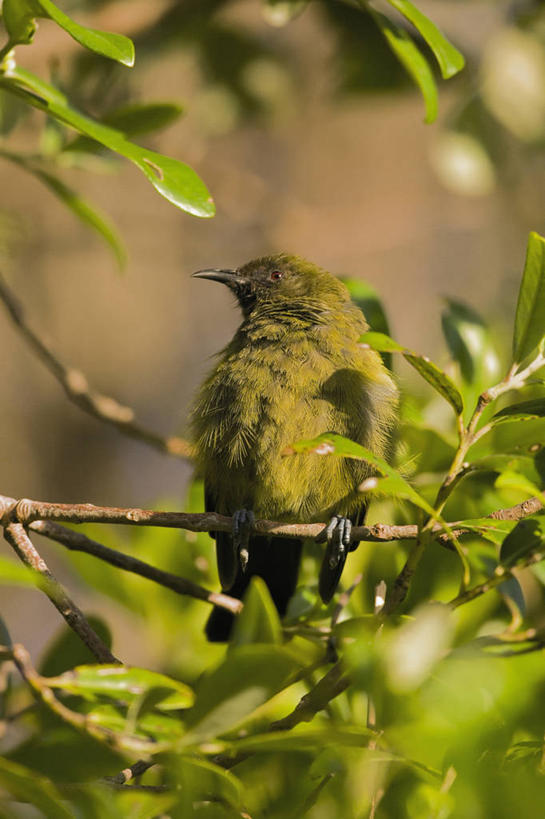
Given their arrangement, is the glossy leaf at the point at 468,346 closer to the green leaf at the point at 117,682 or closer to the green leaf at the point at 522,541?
the green leaf at the point at 522,541

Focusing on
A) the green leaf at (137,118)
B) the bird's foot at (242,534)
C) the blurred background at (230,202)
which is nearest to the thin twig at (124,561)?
the bird's foot at (242,534)

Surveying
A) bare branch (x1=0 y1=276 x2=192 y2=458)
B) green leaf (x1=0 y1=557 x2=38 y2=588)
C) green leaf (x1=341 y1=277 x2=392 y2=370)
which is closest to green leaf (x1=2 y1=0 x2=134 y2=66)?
green leaf (x1=0 y1=557 x2=38 y2=588)

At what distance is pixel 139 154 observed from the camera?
2041mm

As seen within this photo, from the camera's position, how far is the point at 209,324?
7809 millimetres

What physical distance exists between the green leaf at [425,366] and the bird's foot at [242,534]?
2.87 feet

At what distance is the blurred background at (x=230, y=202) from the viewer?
4.06 meters

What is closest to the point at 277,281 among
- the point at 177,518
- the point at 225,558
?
the point at 225,558

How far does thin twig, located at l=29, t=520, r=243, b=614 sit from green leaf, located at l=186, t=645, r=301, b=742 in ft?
2.96

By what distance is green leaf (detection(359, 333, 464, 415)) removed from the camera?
1820 mm

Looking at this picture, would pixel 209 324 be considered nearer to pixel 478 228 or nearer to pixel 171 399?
pixel 171 399

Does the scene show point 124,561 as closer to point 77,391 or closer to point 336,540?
point 336,540

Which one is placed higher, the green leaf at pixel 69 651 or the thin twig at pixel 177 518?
the thin twig at pixel 177 518

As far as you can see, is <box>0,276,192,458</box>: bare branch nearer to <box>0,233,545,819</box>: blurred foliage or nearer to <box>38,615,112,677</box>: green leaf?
<box>38,615,112,677</box>: green leaf

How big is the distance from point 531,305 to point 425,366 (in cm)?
28
